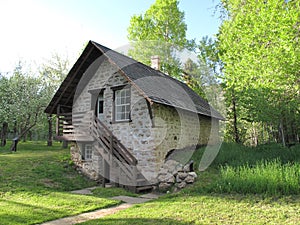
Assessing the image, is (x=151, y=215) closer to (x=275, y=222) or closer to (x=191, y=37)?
(x=275, y=222)

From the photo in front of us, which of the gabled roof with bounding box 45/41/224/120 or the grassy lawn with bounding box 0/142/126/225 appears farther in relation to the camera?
the gabled roof with bounding box 45/41/224/120

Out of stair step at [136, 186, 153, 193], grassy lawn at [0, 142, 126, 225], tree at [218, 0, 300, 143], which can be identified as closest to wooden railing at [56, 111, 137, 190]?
stair step at [136, 186, 153, 193]

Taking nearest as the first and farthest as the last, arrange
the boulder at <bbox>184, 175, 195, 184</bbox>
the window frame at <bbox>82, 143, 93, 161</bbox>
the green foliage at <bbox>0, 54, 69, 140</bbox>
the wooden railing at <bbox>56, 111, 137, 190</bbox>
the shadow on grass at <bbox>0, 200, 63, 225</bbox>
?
the shadow on grass at <bbox>0, 200, 63, 225</bbox>, the boulder at <bbox>184, 175, 195, 184</bbox>, the wooden railing at <bbox>56, 111, 137, 190</bbox>, the window frame at <bbox>82, 143, 93, 161</bbox>, the green foliage at <bbox>0, 54, 69, 140</bbox>

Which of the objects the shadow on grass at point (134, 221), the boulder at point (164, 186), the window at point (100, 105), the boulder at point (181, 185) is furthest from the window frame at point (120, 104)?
the shadow on grass at point (134, 221)

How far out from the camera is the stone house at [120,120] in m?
10.7

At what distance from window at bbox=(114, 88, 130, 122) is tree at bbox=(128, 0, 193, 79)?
1238cm

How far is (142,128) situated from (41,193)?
15.2 feet

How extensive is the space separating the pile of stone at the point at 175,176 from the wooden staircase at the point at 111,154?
60 cm

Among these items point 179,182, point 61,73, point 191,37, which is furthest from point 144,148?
point 61,73

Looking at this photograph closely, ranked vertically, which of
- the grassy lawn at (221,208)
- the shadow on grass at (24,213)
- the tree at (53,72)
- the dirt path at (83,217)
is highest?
the tree at (53,72)

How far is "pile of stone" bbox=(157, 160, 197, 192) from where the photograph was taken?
30.9 ft

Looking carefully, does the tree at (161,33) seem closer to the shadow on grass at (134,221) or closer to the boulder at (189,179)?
the boulder at (189,179)

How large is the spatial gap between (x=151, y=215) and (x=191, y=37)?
23231 mm

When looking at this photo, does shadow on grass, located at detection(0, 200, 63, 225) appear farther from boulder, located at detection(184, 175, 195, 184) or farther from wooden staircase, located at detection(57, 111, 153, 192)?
boulder, located at detection(184, 175, 195, 184)
